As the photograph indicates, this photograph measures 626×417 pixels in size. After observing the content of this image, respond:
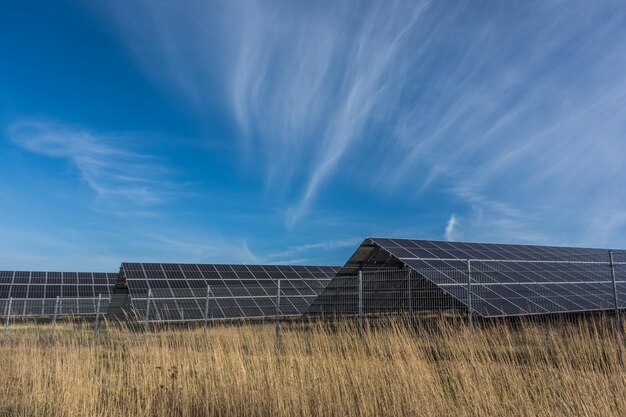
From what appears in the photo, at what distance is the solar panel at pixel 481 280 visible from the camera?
46.1ft

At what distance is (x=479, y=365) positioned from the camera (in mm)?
5727

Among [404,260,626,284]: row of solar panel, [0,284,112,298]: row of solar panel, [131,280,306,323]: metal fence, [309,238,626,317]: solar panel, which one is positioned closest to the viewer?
[309,238,626,317]: solar panel

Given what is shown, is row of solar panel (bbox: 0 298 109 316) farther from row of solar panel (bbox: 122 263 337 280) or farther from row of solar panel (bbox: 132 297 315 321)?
row of solar panel (bbox: 132 297 315 321)

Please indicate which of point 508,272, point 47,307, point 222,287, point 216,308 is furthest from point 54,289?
point 508,272

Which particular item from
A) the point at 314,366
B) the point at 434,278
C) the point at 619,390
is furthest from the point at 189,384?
the point at 434,278

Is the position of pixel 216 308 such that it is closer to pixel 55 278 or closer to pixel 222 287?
pixel 222 287

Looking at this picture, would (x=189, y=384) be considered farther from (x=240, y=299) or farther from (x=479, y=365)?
(x=240, y=299)

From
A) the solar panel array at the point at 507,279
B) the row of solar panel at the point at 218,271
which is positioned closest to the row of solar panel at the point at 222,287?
the row of solar panel at the point at 218,271

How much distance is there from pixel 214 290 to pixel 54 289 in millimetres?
11606

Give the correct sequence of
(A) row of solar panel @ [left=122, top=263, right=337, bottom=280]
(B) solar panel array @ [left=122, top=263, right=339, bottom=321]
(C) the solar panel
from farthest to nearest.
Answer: (A) row of solar panel @ [left=122, top=263, right=337, bottom=280], (B) solar panel array @ [left=122, top=263, right=339, bottom=321], (C) the solar panel

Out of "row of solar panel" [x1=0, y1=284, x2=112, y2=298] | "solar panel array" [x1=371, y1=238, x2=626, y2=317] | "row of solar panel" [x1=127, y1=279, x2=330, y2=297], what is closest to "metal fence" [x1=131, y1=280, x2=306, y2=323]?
"row of solar panel" [x1=127, y1=279, x2=330, y2=297]

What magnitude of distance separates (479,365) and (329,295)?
11999 mm

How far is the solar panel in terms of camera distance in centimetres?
1405

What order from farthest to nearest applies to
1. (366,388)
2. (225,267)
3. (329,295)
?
(225,267) < (329,295) < (366,388)
